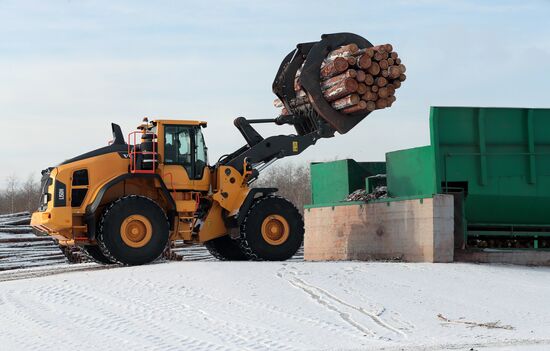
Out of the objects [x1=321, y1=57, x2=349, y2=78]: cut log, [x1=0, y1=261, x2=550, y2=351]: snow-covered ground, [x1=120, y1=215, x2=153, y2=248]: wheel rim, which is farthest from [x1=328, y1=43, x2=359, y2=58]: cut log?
[x1=120, y1=215, x2=153, y2=248]: wheel rim

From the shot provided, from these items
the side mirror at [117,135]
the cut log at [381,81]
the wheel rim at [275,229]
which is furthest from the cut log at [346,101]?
the side mirror at [117,135]

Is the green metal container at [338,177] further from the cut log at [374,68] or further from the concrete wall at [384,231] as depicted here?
the cut log at [374,68]

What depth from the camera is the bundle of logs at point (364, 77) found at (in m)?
14.9

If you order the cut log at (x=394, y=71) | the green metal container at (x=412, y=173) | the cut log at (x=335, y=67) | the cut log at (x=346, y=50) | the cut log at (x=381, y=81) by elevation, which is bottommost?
the green metal container at (x=412, y=173)

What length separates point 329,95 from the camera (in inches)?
605

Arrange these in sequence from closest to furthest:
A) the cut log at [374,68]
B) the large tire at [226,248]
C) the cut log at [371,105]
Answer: the cut log at [374,68] → the cut log at [371,105] → the large tire at [226,248]

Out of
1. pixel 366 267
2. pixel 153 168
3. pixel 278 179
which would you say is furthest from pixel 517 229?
pixel 278 179

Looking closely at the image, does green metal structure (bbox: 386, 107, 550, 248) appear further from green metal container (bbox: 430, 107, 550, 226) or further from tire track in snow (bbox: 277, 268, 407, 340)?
tire track in snow (bbox: 277, 268, 407, 340)

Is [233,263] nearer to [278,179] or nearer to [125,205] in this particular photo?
[125,205]

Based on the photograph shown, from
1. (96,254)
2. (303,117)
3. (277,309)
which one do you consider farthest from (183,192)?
(277,309)

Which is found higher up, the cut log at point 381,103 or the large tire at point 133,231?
the cut log at point 381,103

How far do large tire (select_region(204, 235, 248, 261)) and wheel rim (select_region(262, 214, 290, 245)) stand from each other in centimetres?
83

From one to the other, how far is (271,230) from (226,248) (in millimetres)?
1299

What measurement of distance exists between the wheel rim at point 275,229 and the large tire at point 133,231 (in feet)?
6.32
